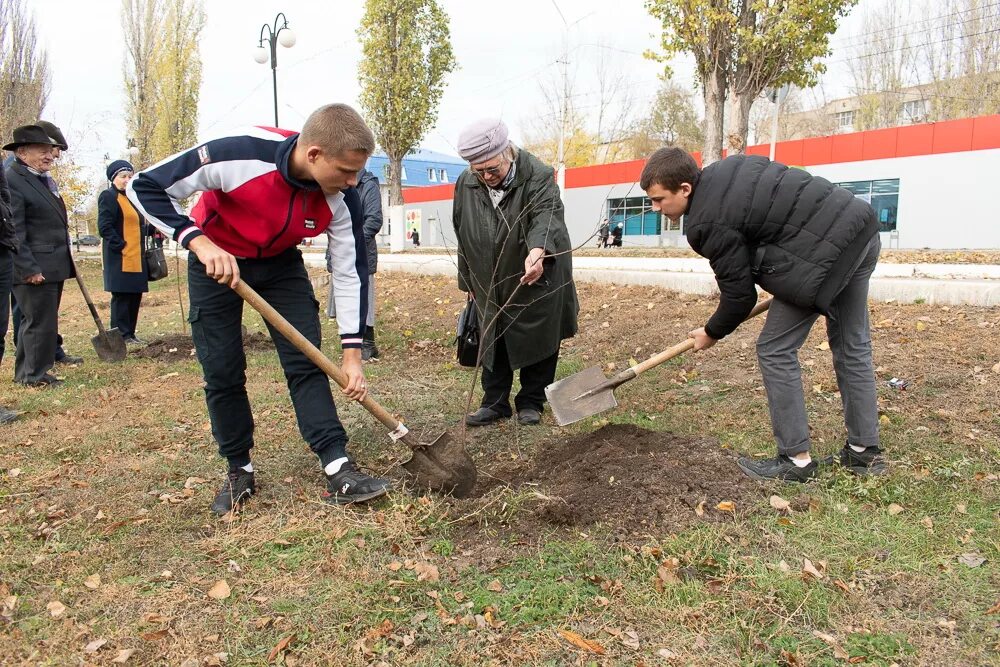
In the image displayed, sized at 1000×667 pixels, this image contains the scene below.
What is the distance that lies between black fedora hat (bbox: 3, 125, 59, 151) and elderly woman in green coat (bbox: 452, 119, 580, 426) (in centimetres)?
378

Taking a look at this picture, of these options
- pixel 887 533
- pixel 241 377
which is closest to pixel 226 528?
pixel 241 377

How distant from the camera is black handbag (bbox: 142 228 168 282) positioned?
7703 millimetres

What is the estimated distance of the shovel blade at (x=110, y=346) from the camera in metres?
6.79

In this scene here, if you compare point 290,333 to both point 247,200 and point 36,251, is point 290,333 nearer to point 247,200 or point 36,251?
point 247,200

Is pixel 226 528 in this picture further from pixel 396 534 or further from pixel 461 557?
pixel 461 557

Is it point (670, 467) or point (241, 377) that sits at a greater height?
point (241, 377)

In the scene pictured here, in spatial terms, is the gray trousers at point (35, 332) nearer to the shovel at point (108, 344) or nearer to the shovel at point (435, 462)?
the shovel at point (108, 344)

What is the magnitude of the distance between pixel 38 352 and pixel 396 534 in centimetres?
438

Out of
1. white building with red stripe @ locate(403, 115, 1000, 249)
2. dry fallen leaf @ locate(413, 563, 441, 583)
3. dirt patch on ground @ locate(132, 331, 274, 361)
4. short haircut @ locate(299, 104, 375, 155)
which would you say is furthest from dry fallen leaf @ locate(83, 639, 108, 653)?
white building with red stripe @ locate(403, 115, 1000, 249)

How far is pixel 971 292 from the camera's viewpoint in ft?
20.9

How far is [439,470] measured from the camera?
10.8 ft

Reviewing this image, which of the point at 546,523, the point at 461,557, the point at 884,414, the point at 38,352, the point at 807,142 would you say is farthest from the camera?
the point at 807,142

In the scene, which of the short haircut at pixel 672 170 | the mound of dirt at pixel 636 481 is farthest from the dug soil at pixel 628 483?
the short haircut at pixel 672 170

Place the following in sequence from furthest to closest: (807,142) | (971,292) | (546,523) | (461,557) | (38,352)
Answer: (807,142)
(971,292)
(38,352)
(546,523)
(461,557)
